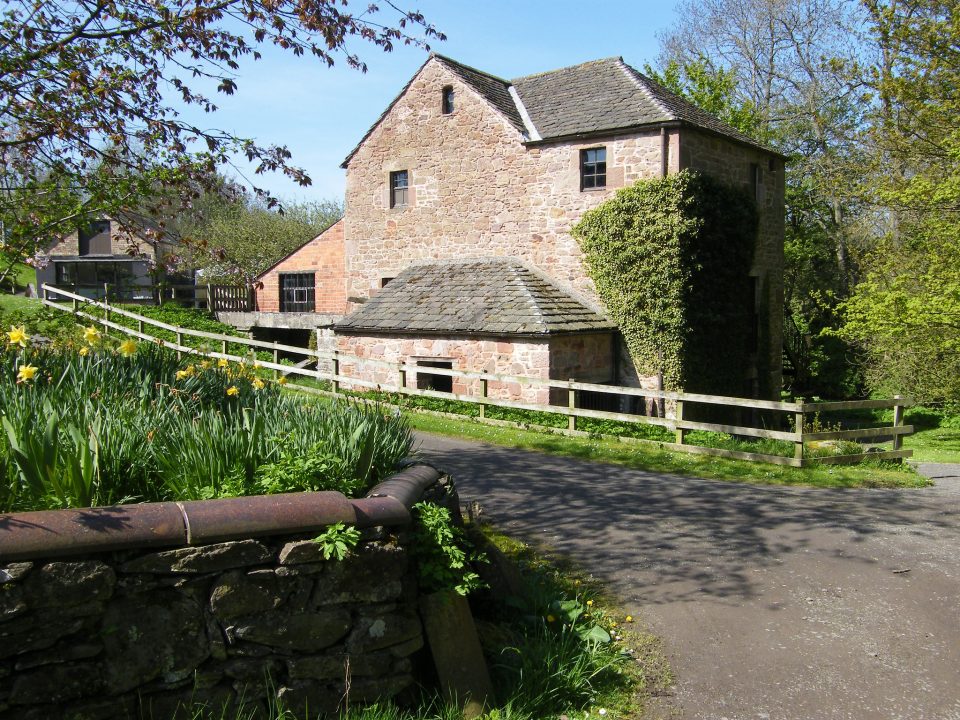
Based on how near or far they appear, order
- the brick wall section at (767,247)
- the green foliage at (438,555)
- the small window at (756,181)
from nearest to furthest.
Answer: the green foliage at (438,555)
the brick wall section at (767,247)
the small window at (756,181)

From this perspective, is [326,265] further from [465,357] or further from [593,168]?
[593,168]

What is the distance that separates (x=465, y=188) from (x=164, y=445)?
1788 cm

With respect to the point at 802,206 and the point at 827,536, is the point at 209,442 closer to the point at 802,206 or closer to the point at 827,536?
the point at 827,536

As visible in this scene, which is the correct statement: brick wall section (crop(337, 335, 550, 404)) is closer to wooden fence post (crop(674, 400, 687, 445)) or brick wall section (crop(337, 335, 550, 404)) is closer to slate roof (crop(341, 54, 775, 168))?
wooden fence post (crop(674, 400, 687, 445))

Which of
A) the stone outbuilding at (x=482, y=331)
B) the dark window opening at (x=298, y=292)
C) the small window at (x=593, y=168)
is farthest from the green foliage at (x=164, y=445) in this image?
the dark window opening at (x=298, y=292)

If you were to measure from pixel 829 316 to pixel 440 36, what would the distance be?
27943 millimetres

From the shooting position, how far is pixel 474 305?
1933 cm

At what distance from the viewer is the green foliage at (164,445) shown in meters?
4.35

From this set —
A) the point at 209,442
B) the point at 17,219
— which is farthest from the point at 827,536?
the point at 17,219

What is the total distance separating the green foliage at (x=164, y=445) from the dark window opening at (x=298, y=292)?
21081mm

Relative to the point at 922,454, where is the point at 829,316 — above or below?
Result: above

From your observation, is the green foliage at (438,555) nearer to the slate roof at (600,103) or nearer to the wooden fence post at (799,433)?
the wooden fence post at (799,433)

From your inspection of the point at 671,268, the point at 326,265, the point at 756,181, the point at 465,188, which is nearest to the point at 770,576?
the point at 671,268

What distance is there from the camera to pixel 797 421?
41.1 ft
